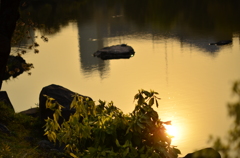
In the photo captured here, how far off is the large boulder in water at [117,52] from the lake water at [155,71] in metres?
0.75

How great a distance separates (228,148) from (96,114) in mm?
4421

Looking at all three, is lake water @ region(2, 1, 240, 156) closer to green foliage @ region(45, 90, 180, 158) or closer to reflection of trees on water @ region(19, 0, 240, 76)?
reflection of trees on water @ region(19, 0, 240, 76)

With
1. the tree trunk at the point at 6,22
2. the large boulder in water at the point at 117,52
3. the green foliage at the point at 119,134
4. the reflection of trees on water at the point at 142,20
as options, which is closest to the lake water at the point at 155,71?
the reflection of trees on water at the point at 142,20

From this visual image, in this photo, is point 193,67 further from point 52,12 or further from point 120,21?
point 52,12

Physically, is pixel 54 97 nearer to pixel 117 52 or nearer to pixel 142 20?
pixel 117 52

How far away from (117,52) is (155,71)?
6.54 meters

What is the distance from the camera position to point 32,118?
17.0 m

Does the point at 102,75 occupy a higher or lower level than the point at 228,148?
lower

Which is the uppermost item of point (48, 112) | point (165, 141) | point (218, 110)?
point (165, 141)

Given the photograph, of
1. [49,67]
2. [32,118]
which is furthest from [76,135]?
[49,67]

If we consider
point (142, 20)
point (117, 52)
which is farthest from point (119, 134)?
point (142, 20)

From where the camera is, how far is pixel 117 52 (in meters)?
35.3

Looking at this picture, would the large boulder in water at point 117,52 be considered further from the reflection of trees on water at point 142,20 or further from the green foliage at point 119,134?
the green foliage at point 119,134

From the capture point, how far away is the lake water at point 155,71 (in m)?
19.9
